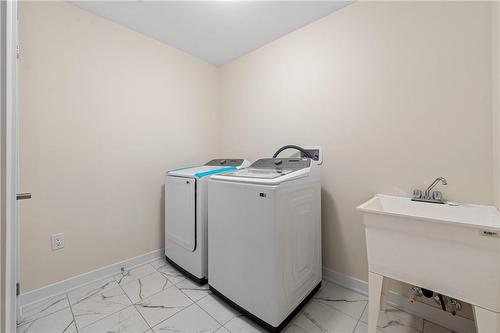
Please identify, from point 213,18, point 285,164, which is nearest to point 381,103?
point 285,164

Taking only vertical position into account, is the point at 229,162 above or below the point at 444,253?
above

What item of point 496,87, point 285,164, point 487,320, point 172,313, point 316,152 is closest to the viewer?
point 487,320

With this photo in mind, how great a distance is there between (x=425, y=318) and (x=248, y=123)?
2.16 metres

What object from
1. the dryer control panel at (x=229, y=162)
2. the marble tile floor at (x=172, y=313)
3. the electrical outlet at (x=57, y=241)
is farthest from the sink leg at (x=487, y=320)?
the electrical outlet at (x=57, y=241)

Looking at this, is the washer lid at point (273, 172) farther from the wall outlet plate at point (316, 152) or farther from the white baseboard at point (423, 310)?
the white baseboard at point (423, 310)

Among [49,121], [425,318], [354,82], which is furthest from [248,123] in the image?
[425,318]

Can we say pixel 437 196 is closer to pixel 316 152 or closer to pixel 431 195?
pixel 431 195

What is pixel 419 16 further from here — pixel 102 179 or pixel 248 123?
pixel 102 179

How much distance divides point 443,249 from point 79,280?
244cm

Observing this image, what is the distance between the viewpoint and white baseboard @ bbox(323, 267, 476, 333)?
3.94ft

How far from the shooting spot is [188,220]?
1748 millimetres

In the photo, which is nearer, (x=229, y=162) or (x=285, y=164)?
(x=285, y=164)

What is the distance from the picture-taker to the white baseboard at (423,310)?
1.20m

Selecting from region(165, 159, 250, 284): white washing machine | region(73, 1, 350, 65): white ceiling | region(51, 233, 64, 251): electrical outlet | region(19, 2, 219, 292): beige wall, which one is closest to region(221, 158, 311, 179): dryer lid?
region(165, 159, 250, 284): white washing machine
